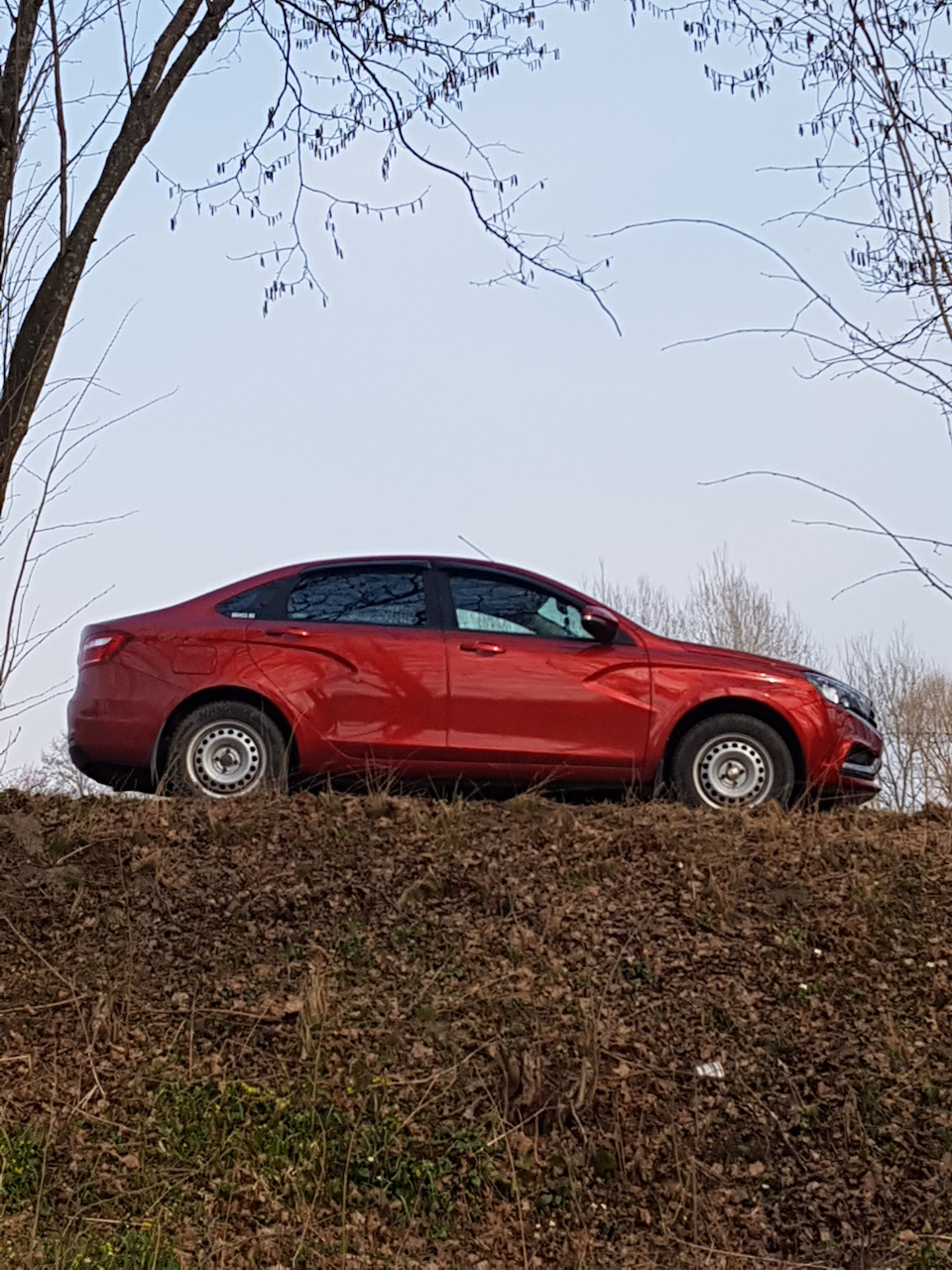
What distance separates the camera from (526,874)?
787 cm

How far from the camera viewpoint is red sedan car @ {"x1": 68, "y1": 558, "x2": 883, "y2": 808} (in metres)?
8.79

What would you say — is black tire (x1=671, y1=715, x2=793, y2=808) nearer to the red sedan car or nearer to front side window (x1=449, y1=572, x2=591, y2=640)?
the red sedan car

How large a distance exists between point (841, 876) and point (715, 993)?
1.48 m

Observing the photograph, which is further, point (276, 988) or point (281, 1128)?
point (276, 988)

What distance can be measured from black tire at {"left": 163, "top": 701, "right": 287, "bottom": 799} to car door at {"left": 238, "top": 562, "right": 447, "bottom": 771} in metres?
0.21

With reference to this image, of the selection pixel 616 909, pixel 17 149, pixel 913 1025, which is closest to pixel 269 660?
pixel 616 909

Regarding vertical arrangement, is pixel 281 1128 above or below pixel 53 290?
below

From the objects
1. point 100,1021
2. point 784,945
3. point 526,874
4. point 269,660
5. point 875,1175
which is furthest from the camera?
point 269,660

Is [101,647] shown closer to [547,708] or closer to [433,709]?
[433,709]

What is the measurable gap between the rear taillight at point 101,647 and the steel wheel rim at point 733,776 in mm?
3896

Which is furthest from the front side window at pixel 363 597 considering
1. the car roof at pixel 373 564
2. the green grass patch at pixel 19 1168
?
the green grass patch at pixel 19 1168

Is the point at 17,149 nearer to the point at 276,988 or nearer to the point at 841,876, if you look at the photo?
the point at 276,988

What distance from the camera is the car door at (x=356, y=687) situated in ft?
29.0

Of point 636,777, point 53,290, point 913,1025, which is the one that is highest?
point 53,290
